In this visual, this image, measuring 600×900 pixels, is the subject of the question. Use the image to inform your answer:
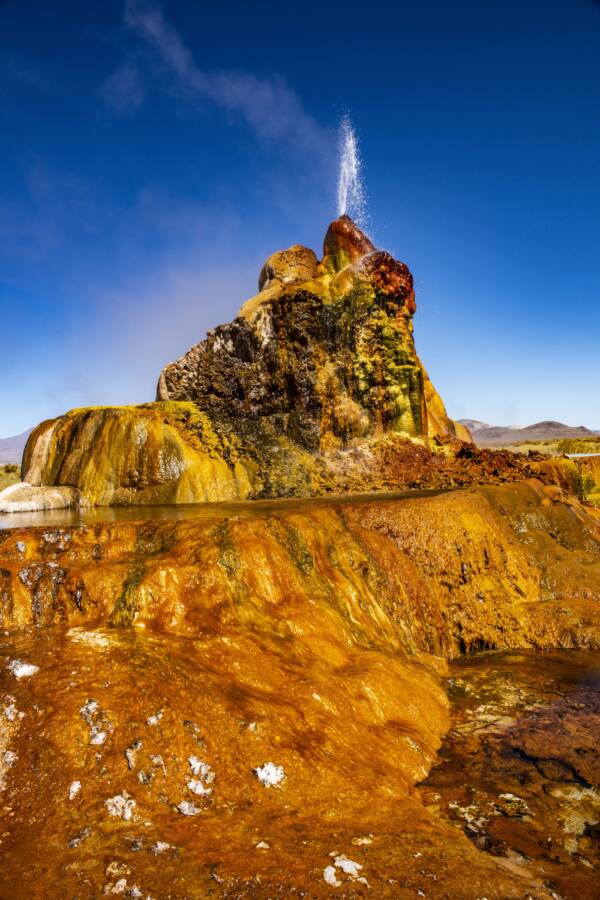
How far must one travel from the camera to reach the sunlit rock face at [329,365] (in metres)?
28.0

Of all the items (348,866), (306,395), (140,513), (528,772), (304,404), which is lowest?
(528,772)

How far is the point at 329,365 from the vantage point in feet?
93.7

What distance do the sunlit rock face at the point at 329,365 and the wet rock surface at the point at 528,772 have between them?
18878 millimetres

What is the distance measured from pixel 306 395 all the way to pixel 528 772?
22.9m

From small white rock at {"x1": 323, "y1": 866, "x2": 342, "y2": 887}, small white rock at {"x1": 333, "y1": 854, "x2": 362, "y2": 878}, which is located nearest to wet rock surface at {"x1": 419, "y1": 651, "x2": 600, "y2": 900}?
small white rock at {"x1": 333, "y1": 854, "x2": 362, "y2": 878}

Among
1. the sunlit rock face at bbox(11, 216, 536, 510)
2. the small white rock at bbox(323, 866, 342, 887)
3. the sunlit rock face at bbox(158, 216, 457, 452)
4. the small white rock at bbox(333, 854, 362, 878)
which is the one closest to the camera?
the small white rock at bbox(323, 866, 342, 887)

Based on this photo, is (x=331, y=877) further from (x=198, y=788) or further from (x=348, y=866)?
(x=198, y=788)

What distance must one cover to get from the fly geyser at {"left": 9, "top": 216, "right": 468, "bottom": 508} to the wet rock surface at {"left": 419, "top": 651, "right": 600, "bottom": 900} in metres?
14.1

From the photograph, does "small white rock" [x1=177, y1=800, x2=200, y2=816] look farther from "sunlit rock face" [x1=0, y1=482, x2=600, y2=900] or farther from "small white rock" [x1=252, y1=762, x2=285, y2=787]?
"small white rock" [x1=252, y1=762, x2=285, y2=787]

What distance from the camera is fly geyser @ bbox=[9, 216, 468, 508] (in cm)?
2295

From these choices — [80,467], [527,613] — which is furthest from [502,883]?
[80,467]

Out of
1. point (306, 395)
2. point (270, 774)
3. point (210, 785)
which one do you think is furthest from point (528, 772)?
point (306, 395)

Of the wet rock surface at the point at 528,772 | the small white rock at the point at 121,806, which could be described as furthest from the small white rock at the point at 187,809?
the wet rock surface at the point at 528,772

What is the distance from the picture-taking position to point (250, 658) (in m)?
6.92
